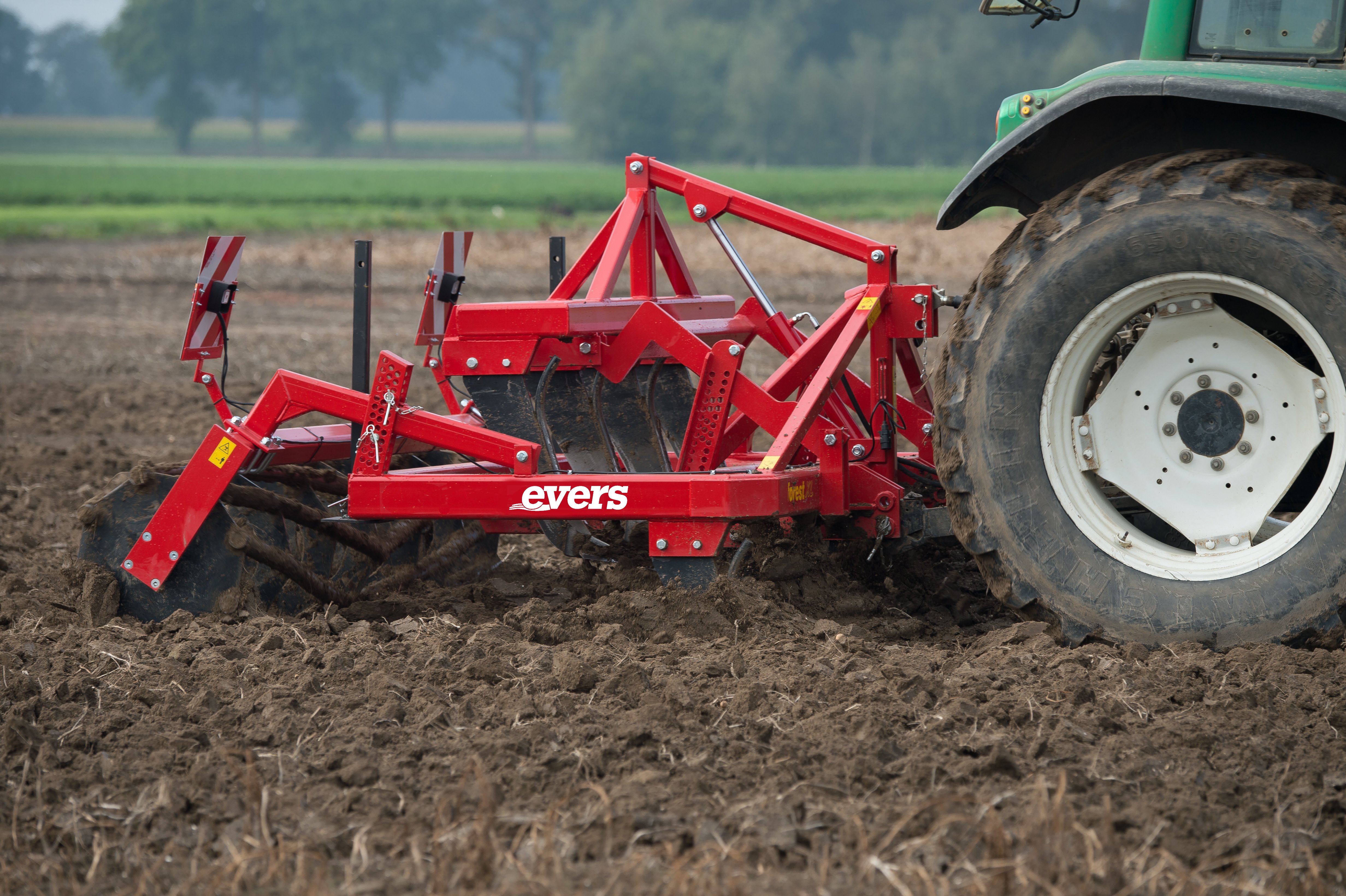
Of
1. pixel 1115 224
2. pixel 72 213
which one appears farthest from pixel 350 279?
pixel 72 213

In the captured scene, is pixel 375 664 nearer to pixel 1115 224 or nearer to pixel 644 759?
pixel 644 759

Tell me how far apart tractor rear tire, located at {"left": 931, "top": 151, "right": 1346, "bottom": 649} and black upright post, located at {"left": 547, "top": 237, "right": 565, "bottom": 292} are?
76.4 inches

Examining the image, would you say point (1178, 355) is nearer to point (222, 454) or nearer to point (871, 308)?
point (871, 308)

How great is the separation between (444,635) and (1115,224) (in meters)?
2.37

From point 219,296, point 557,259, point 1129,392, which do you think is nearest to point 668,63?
point 557,259

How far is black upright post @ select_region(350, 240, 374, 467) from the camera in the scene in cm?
460

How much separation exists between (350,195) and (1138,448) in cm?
4462

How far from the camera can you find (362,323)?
15.2 feet

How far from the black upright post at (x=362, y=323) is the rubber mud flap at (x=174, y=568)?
0.60 m

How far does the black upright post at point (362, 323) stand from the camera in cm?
460

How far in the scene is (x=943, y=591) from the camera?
4559mm

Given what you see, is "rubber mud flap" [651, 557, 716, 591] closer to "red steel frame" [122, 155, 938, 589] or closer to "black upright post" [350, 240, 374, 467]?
"red steel frame" [122, 155, 938, 589]

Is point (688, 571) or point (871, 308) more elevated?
point (871, 308)

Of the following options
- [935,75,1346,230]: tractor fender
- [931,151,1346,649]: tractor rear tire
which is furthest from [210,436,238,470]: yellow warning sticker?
[935,75,1346,230]: tractor fender
